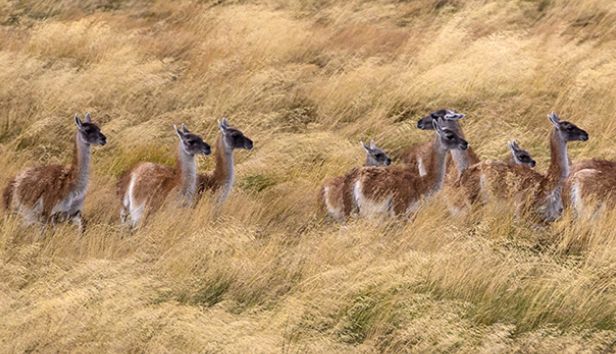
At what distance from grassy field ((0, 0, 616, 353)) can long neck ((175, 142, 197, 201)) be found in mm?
340

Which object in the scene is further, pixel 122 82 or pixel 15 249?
pixel 122 82

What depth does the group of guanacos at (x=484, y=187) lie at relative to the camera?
9.43 m

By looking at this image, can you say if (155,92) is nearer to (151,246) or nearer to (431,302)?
(151,246)

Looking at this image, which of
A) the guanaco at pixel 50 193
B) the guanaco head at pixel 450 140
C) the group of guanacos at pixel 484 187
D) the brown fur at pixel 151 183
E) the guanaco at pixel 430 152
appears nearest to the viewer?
the group of guanacos at pixel 484 187

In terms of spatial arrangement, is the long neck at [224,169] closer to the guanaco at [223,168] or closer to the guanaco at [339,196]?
the guanaco at [223,168]

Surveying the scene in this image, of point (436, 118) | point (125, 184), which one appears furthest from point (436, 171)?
point (125, 184)

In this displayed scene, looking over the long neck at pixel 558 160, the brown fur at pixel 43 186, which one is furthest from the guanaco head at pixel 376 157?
the brown fur at pixel 43 186

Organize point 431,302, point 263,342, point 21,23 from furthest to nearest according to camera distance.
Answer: point 21,23, point 431,302, point 263,342

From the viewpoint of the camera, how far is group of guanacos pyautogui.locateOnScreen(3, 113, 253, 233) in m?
9.78

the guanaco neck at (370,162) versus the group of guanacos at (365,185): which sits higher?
the group of guanacos at (365,185)

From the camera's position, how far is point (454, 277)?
303 inches

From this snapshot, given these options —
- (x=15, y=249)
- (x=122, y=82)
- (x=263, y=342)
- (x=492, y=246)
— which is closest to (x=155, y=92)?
(x=122, y=82)

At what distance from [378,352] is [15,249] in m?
3.09

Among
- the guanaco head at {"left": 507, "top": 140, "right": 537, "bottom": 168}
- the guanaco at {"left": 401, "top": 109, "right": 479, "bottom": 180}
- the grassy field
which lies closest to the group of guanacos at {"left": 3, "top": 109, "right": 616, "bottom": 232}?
the grassy field
